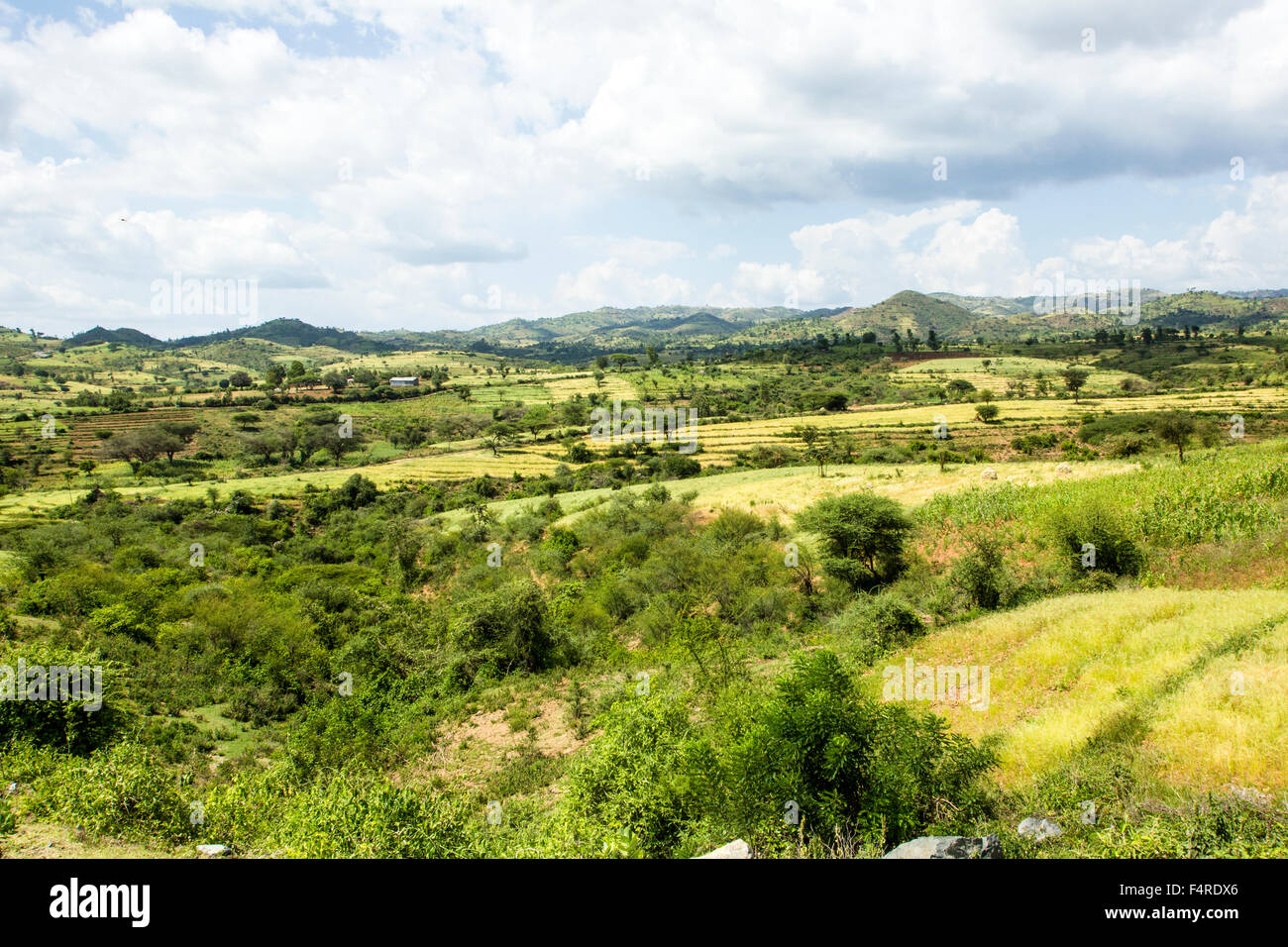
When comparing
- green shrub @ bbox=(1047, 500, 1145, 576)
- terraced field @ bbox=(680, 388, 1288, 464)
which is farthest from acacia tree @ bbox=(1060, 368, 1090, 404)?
green shrub @ bbox=(1047, 500, 1145, 576)

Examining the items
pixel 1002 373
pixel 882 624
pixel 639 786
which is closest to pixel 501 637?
pixel 882 624

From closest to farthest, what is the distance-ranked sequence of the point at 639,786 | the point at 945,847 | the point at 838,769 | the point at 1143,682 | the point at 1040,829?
the point at 945,847 < the point at 1040,829 < the point at 838,769 < the point at 639,786 < the point at 1143,682

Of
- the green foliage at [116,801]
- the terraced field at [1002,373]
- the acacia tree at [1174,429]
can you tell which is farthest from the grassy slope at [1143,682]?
the terraced field at [1002,373]

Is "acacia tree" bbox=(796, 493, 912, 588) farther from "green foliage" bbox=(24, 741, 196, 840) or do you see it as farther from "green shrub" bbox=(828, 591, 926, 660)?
"green foliage" bbox=(24, 741, 196, 840)

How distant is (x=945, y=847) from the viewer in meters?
6.91

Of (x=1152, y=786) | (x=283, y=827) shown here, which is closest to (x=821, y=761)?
(x=1152, y=786)

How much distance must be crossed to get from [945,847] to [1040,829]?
3752mm

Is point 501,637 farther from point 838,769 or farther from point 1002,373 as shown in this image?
point 1002,373

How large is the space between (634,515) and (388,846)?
36147 mm

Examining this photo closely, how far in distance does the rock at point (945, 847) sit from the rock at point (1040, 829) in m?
2.48

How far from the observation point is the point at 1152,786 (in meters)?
9.99

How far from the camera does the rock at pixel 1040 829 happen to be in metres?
9.12

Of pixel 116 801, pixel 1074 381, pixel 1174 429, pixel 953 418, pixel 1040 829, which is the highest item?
pixel 1074 381
